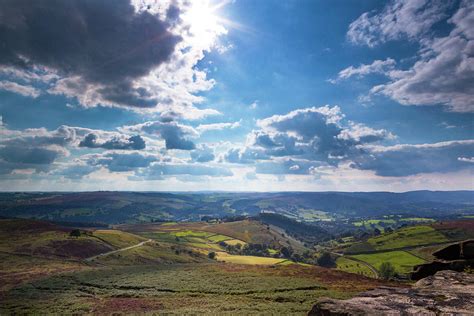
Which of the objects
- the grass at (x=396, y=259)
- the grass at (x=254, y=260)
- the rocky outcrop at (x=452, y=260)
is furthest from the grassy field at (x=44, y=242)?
the grass at (x=396, y=259)

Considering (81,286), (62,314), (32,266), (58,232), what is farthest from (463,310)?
(58,232)

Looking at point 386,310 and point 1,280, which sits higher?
point 386,310

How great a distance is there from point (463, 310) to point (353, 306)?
5.77 m

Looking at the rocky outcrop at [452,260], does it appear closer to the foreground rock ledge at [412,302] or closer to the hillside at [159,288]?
the hillside at [159,288]

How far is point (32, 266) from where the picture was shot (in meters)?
79.8

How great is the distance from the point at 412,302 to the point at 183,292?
4222 centimetres

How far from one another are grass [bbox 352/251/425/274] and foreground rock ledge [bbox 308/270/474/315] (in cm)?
14773

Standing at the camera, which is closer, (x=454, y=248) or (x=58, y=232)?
(x=454, y=248)

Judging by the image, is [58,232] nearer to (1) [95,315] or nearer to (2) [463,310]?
(1) [95,315]

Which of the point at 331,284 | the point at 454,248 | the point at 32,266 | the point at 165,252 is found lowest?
the point at 165,252

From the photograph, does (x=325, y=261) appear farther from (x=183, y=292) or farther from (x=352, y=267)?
(x=183, y=292)

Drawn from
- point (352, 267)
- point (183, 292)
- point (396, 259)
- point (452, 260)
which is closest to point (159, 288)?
point (183, 292)

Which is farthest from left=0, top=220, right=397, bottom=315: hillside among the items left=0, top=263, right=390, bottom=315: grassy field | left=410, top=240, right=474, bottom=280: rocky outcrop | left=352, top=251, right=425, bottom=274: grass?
left=352, top=251, right=425, bottom=274: grass

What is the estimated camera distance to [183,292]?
5184 cm
